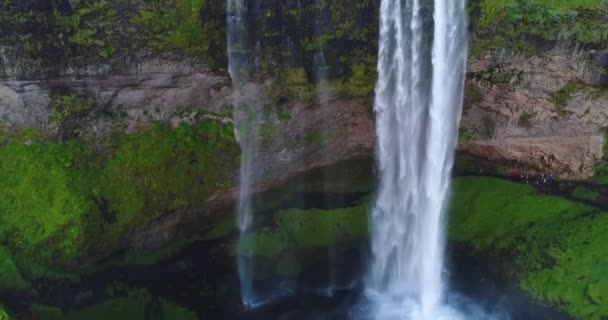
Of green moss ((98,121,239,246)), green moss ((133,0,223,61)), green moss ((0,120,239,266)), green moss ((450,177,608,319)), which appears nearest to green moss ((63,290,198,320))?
green moss ((0,120,239,266))

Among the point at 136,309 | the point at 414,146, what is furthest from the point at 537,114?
the point at 136,309

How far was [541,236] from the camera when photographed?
1600cm

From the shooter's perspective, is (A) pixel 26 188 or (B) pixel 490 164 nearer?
(A) pixel 26 188

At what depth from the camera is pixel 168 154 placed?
1533 cm

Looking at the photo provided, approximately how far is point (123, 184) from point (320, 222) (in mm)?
5355

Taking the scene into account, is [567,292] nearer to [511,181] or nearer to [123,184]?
[511,181]

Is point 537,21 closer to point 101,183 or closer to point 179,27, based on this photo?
point 179,27

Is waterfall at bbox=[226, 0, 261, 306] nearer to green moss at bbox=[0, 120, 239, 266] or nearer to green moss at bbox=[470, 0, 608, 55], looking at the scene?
green moss at bbox=[0, 120, 239, 266]

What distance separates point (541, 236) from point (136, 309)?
33.9 ft

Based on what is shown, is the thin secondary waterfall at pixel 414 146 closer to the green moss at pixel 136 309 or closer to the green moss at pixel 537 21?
the green moss at pixel 537 21

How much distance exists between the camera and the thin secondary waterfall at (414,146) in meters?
13.8

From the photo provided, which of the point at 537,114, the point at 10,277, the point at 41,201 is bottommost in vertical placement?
the point at 10,277

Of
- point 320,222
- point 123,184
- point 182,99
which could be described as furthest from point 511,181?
point 123,184

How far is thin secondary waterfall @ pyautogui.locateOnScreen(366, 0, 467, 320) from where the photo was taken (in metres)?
13.8
